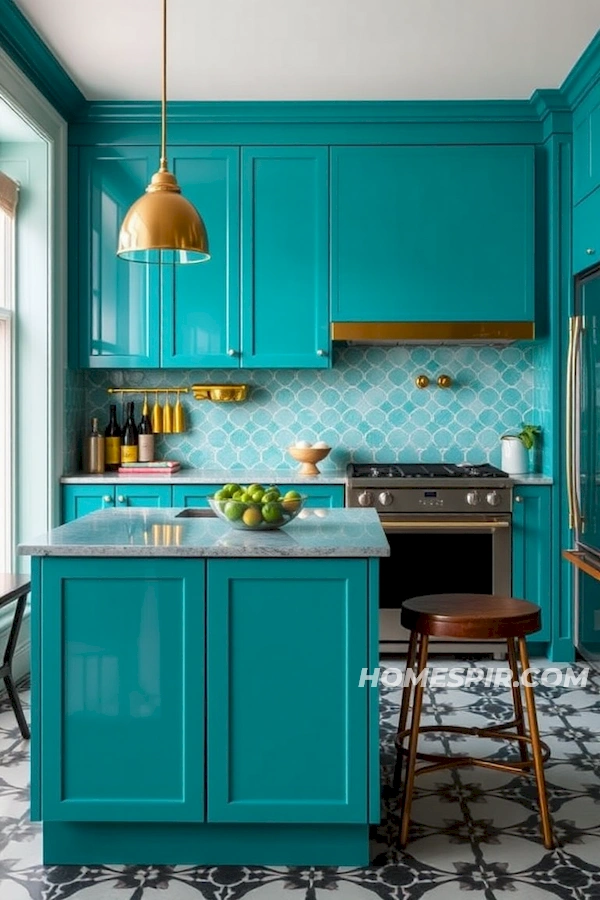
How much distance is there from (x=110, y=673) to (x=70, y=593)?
9.5 inches

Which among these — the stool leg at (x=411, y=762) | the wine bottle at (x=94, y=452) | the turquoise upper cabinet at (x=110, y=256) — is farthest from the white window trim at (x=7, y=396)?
the stool leg at (x=411, y=762)

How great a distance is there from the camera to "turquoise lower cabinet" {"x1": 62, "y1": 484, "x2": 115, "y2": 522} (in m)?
4.81

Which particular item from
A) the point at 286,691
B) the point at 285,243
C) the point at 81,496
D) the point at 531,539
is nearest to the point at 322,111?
the point at 285,243

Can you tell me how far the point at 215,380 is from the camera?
211 inches

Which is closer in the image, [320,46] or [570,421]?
[320,46]

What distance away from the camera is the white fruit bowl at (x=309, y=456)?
16.5 feet

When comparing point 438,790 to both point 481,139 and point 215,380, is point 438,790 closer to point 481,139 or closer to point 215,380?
point 215,380

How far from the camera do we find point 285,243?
495 cm

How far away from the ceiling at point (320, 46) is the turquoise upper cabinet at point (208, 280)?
0.33 meters

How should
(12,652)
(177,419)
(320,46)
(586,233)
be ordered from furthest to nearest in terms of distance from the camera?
(177,419)
(586,233)
(320,46)
(12,652)

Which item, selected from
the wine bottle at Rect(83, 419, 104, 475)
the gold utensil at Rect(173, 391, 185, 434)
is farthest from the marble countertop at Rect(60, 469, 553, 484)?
the gold utensil at Rect(173, 391, 185, 434)

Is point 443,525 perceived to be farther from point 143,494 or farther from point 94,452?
point 94,452

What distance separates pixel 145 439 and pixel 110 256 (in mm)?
975

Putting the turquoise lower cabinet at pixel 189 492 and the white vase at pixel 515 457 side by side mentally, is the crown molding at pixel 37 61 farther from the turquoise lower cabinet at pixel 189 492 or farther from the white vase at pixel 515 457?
the white vase at pixel 515 457
